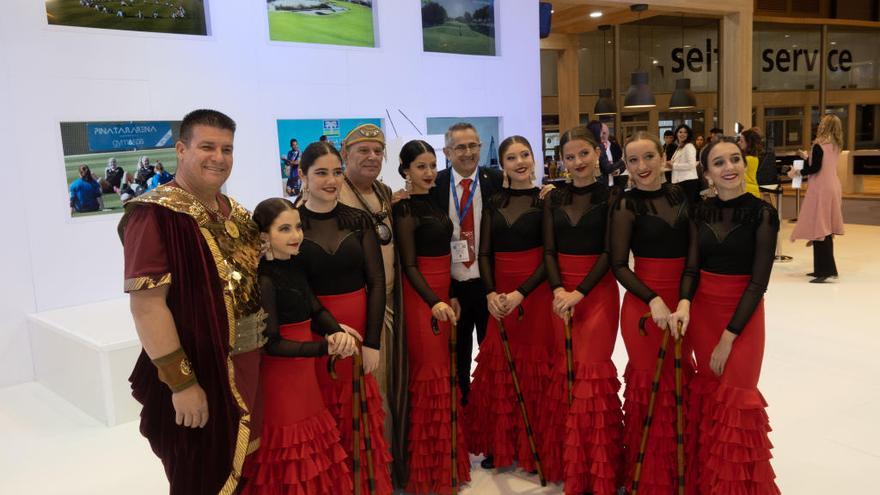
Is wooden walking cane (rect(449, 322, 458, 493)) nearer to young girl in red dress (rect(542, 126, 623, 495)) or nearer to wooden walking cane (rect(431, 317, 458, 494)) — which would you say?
wooden walking cane (rect(431, 317, 458, 494))

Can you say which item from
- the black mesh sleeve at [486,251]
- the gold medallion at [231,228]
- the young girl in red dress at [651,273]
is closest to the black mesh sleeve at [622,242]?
the young girl in red dress at [651,273]

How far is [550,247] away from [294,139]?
3941mm

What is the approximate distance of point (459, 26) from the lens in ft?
24.8

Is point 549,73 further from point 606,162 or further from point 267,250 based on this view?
point 267,250

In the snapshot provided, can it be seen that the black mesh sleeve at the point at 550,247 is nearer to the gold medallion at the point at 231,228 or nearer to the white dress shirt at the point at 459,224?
the white dress shirt at the point at 459,224

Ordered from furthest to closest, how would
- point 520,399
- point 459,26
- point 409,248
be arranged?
point 459,26
point 520,399
point 409,248

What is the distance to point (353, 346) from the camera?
2492mm

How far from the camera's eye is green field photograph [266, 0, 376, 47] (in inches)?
244

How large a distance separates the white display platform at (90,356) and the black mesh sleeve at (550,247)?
280 centimetres

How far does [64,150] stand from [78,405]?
193 centimetres

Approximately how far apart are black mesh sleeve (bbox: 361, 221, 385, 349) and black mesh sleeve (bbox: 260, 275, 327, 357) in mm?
366

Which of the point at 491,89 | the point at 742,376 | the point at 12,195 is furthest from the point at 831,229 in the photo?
the point at 12,195

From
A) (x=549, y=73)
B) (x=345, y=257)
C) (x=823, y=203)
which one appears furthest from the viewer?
(x=549, y=73)

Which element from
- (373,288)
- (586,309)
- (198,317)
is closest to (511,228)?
(586,309)
